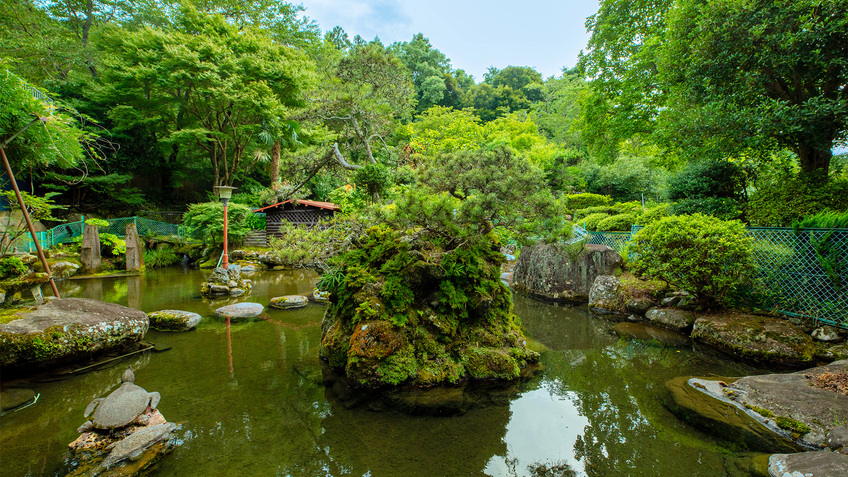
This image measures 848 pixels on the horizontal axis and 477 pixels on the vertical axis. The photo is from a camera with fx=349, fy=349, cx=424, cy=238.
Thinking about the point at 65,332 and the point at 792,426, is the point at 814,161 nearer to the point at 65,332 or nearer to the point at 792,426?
the point at 792,426

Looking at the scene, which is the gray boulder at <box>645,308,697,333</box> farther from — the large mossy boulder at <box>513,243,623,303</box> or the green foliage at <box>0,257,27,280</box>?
the green foliage at <box>0,257,27,280</box>

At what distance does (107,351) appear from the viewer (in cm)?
520

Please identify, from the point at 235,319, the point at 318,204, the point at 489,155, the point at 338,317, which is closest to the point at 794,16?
the point at 489,155

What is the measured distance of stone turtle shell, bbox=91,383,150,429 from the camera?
10.3ft

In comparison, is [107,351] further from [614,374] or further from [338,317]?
[614,374]

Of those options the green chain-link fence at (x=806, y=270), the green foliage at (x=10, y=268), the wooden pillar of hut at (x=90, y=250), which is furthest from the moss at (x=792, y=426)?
the wooden pillar of hut at (x=90, y=250)

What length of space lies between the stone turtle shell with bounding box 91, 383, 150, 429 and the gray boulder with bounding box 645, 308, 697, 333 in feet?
26.4

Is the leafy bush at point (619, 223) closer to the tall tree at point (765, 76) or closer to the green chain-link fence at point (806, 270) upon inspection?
the tall tree at point (765, 76)

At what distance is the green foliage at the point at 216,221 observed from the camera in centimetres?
1596

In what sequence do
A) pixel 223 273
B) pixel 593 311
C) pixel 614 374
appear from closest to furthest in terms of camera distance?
pixel 614 374 < pixel 593 311 < pixel 223 273

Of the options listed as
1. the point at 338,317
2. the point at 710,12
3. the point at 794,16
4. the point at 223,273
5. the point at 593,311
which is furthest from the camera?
the point at 223,273

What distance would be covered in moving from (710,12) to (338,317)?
917cm

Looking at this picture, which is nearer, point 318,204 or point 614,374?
point 614,374

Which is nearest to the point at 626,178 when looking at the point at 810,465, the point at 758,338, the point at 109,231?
the point at 758,338
